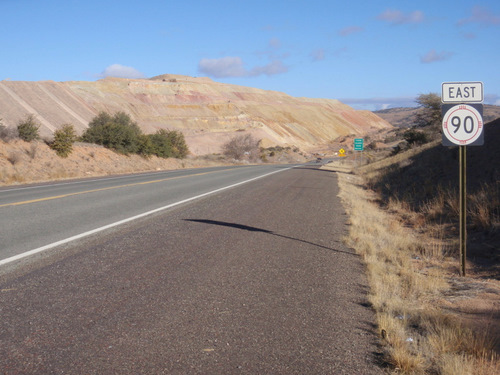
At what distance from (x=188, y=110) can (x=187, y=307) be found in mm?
101045

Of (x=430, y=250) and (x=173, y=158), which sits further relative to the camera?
(x=173, y=158)

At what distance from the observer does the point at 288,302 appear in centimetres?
533

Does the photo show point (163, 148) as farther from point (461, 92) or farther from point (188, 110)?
point (188, 110)

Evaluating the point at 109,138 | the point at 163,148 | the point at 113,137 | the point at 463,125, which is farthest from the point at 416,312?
the point at 163,148

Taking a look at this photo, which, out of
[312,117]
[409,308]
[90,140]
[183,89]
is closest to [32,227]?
[409,308]

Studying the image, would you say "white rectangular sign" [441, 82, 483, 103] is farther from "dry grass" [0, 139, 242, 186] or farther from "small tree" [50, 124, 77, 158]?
"small tree" [50, 124, 77, 158]

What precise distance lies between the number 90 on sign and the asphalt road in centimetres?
232

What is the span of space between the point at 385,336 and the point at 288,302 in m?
1.27

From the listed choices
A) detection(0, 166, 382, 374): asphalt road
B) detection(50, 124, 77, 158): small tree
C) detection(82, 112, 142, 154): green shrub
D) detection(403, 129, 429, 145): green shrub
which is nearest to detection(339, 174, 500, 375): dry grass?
detection(0, 166, 382, 374): asphalt road

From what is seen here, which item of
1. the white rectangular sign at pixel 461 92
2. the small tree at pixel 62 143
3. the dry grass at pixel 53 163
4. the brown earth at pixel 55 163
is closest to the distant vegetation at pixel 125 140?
the brown earth at pixel 55 163

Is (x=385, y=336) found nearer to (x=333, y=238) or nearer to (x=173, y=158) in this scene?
(x=333, y=238)

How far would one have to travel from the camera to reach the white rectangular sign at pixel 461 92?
6961 mm

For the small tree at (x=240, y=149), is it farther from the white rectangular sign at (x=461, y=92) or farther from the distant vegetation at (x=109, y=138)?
the white rectangular sign at (x=461, y=92)

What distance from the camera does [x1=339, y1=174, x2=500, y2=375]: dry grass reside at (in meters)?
3.80
